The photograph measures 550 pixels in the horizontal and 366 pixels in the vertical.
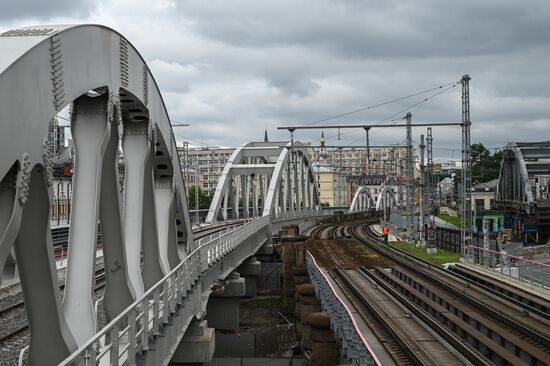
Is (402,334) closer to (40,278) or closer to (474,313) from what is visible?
(474,313)

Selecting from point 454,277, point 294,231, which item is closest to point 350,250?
point 294,231

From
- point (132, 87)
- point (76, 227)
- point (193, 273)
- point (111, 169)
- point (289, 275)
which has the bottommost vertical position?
point (289, 275)

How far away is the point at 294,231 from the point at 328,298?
2240 cm

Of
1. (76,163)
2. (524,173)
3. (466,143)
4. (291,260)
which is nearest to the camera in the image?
(76,163)

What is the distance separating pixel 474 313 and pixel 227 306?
572 inches

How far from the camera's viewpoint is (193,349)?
16828 millimetres

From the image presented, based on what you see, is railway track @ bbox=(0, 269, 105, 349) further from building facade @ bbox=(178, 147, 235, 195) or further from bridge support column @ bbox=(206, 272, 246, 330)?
building facade @ bbox=(178, 147, 235, 195)

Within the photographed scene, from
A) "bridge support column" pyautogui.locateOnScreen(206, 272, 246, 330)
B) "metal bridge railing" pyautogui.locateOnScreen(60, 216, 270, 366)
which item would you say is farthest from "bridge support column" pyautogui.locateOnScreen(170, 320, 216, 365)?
"bridge support column" pyautogui.locateOnScreen(206, 272, 246, 330)

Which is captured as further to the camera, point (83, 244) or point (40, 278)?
point (83, 244)

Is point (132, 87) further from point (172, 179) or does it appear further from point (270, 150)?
point (270, 150)

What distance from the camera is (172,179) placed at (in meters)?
16.6

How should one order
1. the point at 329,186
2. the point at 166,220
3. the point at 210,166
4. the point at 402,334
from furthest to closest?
the point at 210,166, the point at 329,186, the point at 166,220, the point at 402,334

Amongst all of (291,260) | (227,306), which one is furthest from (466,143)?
(227,306)

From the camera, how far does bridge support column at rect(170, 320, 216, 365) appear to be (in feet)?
54.6
